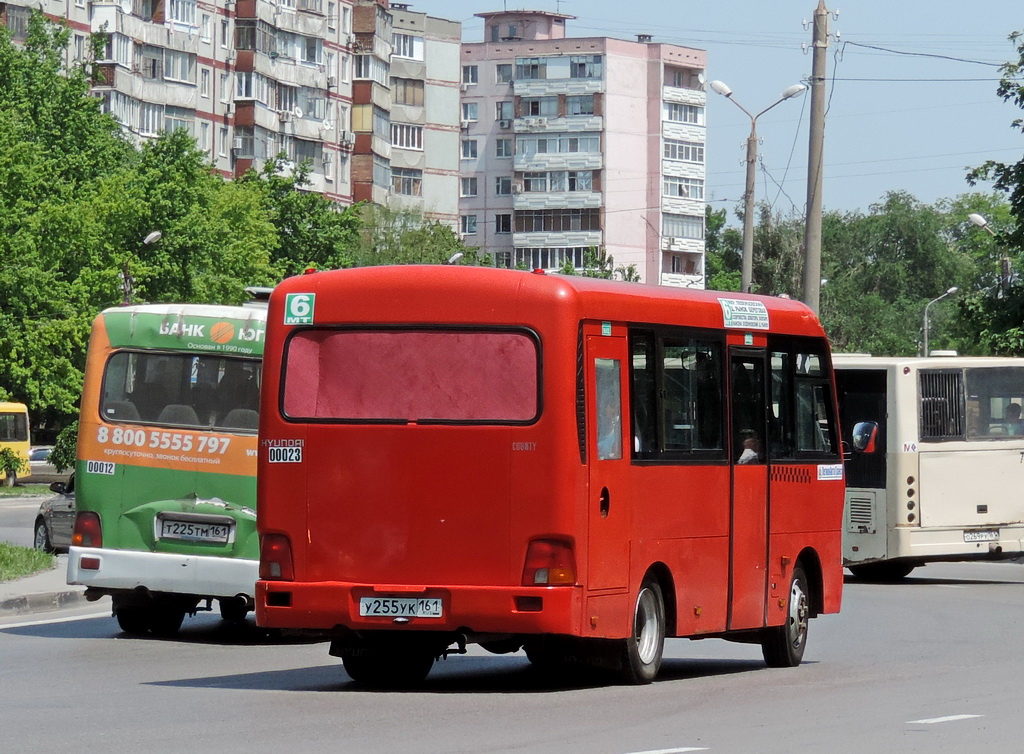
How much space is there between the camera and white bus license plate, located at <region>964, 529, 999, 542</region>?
28.1 meters

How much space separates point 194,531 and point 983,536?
1324 cm

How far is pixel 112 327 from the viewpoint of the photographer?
18.6 meters

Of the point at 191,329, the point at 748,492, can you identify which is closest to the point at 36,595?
the point at 191,329

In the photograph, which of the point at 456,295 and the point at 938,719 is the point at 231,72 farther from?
the point at 938,719

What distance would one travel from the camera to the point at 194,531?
18250 mm

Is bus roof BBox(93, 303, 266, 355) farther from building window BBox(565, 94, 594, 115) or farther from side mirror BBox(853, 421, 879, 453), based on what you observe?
building window BBox(565, 94, 594, 115)

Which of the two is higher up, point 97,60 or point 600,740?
point 97,60

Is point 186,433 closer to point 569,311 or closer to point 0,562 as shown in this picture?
point 569,311

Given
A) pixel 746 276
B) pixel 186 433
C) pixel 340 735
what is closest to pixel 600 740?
pixel 340 735

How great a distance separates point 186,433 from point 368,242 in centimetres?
8259

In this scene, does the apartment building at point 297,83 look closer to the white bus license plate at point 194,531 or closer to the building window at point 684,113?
the building window at point 684,113

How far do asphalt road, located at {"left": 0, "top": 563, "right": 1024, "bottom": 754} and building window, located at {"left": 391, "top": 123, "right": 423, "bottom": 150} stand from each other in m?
103

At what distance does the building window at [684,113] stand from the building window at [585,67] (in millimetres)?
6012

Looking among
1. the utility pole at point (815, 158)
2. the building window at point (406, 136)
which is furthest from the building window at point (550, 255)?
the utility pole at point (815, 158)
